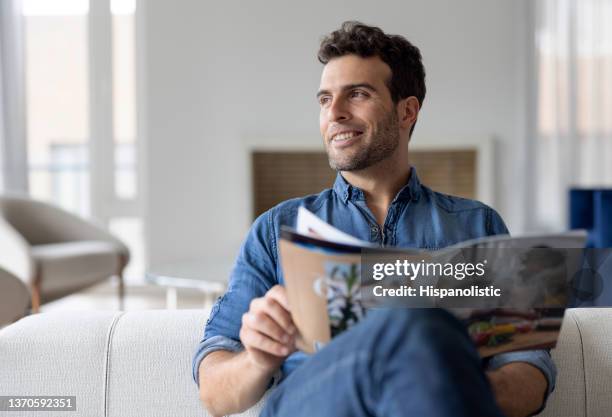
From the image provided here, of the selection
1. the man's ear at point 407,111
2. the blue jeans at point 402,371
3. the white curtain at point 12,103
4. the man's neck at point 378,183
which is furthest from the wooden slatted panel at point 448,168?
the blue jeans at point 402,371

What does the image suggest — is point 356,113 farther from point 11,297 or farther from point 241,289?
point 11,297

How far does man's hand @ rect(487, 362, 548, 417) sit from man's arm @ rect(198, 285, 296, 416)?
34cm

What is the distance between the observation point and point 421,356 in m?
1.06

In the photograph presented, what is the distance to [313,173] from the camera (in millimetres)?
5445

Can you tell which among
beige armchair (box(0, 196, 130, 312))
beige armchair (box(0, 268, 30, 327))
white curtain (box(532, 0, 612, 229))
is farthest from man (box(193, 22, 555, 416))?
white curtain (box(532, 0, 612, 229))

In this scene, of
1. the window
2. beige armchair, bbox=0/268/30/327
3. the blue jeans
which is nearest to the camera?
the blue jeans

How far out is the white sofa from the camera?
4.95 ft

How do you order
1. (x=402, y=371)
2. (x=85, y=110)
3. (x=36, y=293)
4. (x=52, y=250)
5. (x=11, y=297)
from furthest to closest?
(x=85, y=110) < (x=52, y=250) < (x=36, y=293) < (x=11, y=297) < (x=402, y=371)

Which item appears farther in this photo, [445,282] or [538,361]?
[538,361]

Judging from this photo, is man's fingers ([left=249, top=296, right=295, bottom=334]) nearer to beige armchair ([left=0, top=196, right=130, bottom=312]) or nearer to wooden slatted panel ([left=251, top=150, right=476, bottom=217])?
beige armchair ([left=0, top=196, right=130, bottom=312])

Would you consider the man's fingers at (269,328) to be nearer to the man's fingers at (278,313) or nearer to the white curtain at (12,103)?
the man's fingers at (278,313)

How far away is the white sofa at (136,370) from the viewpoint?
1.51m

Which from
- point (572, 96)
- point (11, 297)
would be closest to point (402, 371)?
point (11, 297)

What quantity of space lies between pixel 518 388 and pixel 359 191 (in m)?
0.54
